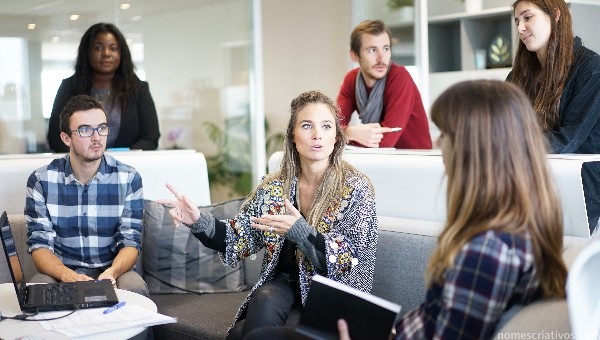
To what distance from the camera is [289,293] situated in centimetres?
268

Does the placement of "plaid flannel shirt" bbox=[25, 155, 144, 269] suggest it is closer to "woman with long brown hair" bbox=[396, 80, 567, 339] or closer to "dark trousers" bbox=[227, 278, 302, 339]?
"dark trousers" bbox=[227, 278, 302, 339]

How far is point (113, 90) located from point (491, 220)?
3.26 m

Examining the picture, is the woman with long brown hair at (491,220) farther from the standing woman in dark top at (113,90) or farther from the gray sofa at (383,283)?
the standing woman in dark top at (113,90)

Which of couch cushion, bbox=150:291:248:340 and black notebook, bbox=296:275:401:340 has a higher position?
black notebook, bbox=296:275:401:340

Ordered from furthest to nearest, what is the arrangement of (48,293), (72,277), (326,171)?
(72,277)
(326,171)
(48,293)

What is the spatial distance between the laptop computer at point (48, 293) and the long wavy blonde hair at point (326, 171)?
0.70 m

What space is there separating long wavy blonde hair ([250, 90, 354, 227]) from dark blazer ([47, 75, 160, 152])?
67.6 inches

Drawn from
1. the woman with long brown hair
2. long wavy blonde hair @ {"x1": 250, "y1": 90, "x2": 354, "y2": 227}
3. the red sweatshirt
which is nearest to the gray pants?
long wavy blonde hair @ {"x1": 250, "y1": 90, "x2": 354, "y2": 227}

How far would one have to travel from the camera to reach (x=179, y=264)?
3492 mm

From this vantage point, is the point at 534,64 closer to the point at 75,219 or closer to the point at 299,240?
the point at 299,240

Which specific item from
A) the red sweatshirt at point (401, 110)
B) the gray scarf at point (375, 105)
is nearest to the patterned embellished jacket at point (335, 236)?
the red sweatshirt at point (401, 110)

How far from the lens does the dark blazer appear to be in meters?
4.44

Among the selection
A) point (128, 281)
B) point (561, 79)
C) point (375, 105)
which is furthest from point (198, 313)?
point (561, 79)

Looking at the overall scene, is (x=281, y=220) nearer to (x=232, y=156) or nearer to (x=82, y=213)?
(x=82, y=213)
